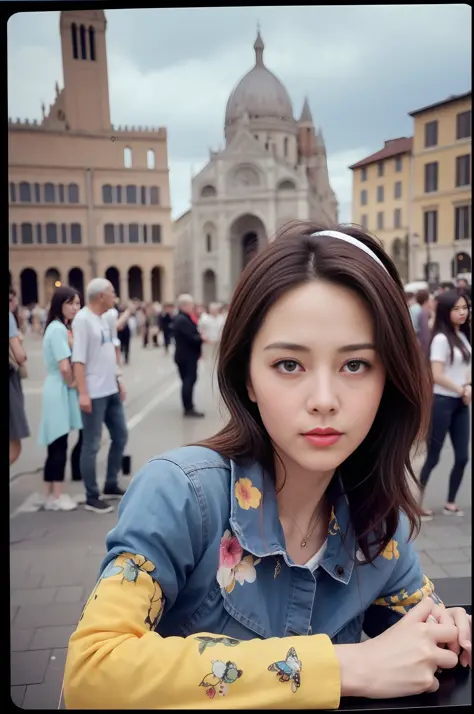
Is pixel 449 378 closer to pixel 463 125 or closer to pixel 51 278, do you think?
pixel 463 125

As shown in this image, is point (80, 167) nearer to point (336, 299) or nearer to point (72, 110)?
point (72, 110)

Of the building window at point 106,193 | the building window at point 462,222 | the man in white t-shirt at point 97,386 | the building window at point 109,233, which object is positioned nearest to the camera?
the building window at point 462,222

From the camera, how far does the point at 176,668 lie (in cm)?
70

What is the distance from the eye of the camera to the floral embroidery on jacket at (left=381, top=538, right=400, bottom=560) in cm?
95

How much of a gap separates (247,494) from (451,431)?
307cm

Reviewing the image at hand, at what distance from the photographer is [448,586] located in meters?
1.10

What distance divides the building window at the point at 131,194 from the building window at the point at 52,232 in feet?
0.52

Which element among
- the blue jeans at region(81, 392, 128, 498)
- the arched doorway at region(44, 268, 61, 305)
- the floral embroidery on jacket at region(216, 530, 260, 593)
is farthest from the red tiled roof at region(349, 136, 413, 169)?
the blue jeans at region(81, 392, 128, 498)

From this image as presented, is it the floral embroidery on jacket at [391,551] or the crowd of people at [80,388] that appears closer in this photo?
the floral embroidery on jacket at [391,551]

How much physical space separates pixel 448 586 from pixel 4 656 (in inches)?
30.3

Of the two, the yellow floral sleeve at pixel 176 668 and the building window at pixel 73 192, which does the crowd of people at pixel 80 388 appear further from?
the yellow floral sleeve at pixel 176 668

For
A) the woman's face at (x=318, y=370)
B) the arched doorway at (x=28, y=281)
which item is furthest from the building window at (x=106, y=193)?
the woman's face at (x=318, y=370)

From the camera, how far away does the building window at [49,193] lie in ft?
3.12

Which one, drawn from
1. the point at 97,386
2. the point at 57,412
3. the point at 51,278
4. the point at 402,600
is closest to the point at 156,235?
the point at 51,278
